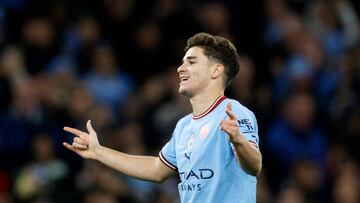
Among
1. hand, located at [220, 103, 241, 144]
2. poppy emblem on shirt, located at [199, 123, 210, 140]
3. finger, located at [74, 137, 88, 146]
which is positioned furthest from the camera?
finger, located at [74, 137, 88, 146]

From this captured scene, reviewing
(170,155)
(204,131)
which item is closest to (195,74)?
(204,131)

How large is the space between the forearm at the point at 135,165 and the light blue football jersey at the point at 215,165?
55 cm

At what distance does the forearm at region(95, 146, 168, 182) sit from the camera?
25.3 feet

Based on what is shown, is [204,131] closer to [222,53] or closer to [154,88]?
[222,53]

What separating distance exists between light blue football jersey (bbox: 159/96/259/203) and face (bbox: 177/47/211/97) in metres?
0.20

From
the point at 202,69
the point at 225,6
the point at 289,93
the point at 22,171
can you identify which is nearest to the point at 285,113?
the point at 289,93

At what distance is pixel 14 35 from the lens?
45.6ft

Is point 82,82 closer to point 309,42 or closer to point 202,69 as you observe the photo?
point 309,42

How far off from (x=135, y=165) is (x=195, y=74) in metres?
0.88

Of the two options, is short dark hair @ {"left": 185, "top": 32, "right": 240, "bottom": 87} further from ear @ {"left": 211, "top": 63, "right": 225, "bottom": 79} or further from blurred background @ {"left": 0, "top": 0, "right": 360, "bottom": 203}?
blurred background @ {"left": 0, "top": 0, "right": 360, "bottom": 203}

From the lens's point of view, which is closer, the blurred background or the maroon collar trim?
the maroon collar trim

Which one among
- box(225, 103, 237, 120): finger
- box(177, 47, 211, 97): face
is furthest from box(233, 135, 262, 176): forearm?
box(177, 47, 211, 97): face

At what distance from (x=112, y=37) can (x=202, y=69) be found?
6.92 meters

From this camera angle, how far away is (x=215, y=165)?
700 centimetres
